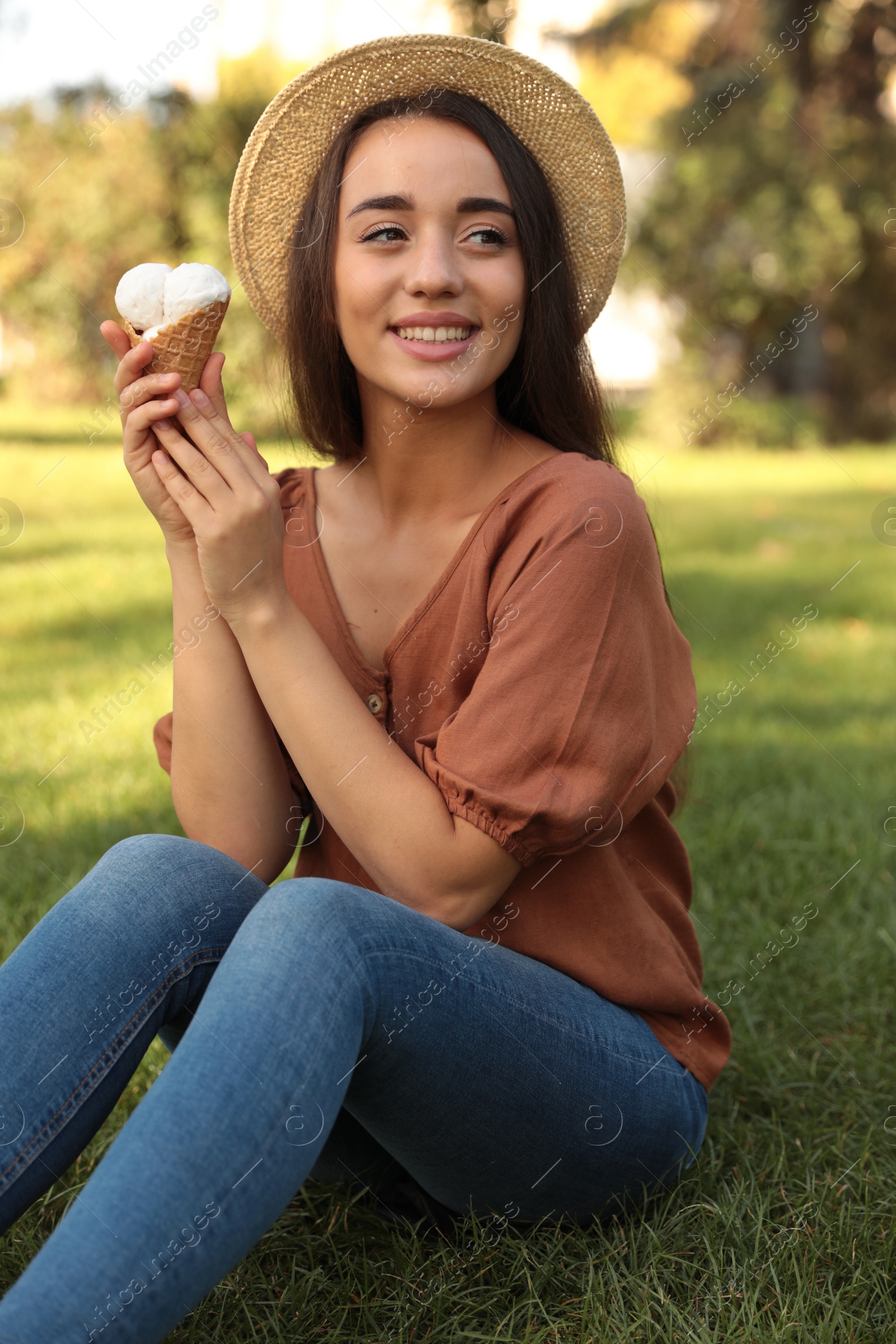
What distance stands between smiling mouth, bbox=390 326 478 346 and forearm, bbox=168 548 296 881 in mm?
460

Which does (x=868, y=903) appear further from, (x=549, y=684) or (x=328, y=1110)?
(x=328, y=1110)

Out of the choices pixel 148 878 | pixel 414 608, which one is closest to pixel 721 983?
pixel 414 608

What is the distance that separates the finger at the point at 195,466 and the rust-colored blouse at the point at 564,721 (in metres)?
0.33

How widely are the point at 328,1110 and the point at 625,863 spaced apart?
0.65 metres

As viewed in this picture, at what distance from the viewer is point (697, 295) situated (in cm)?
1400

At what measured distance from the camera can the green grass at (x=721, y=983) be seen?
5.42 feet

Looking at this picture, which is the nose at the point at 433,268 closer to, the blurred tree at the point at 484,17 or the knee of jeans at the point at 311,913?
the knee of jeans at the point at 311,913

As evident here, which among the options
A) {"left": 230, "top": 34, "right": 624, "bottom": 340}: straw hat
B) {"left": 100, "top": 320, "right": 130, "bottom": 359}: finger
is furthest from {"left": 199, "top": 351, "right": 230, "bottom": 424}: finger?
{"left": 230, "top": 34, "right": 624, "bottom": 340}: straw hat

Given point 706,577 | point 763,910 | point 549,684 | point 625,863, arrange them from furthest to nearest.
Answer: point 706,577, point 763,910, point 625,863, point 549,684

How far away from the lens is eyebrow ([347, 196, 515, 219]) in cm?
180

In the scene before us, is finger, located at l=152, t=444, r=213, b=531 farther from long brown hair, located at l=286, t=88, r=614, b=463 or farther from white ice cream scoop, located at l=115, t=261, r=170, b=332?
long brown hair, located at l=286, t=88, r=614, b=463

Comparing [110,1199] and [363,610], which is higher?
[363,610]

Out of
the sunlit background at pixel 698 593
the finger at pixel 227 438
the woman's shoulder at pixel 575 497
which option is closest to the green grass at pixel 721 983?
the sunlit background at pixel 698 593

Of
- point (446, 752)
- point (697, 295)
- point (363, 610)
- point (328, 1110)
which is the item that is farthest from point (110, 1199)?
point (697, 295)
